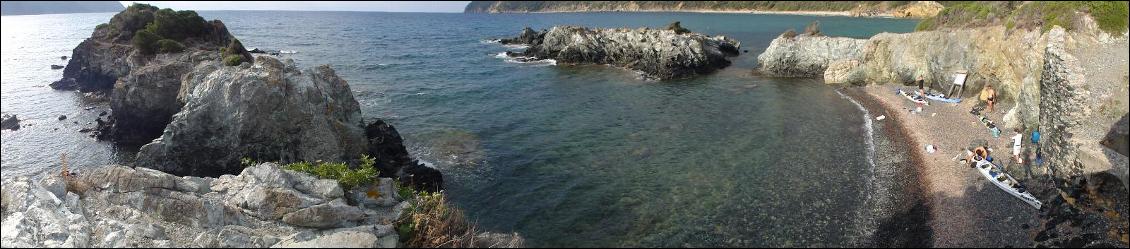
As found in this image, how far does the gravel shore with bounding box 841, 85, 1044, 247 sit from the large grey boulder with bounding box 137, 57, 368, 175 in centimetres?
2595

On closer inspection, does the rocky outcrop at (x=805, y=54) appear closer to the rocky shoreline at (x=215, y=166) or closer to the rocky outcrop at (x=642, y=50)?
the rocky outcrop at (x=642, y=50)

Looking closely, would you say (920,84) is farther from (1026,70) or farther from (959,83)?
(1026,70)

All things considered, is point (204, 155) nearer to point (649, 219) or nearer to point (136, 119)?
point (136, 119)

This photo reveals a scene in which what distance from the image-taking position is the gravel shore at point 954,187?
1978 cm

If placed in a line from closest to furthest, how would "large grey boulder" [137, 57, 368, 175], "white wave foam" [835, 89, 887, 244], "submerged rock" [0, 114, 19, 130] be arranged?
"white wave foam" [835, 89, 887, 244]
"large grey boulder" [137, 57, 368, 175]
"submerged rock" [0, 114, 19, 130]

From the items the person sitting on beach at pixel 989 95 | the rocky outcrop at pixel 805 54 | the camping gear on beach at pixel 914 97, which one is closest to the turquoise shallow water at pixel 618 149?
the rocky outcrop at pixel 805 54

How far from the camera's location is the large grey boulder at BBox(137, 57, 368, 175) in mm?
24922

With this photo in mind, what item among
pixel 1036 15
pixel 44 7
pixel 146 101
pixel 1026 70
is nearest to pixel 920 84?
pixel 1026 70

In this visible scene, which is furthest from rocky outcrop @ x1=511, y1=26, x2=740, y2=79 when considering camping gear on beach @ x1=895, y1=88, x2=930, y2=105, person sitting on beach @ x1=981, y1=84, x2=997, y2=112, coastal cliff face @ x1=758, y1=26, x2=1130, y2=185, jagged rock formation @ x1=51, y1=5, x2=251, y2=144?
jagged rock formation @ x1=51, y1=5, x2=251, y2=144

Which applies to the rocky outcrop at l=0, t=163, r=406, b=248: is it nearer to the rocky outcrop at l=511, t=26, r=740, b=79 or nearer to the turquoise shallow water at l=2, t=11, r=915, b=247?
the turquoise shallow water at l=2, t=11, r=915, b=247

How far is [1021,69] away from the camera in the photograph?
33.5 m

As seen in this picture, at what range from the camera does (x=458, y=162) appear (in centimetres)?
2900

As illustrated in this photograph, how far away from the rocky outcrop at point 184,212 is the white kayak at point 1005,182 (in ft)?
83.0

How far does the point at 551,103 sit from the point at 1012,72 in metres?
32.4
